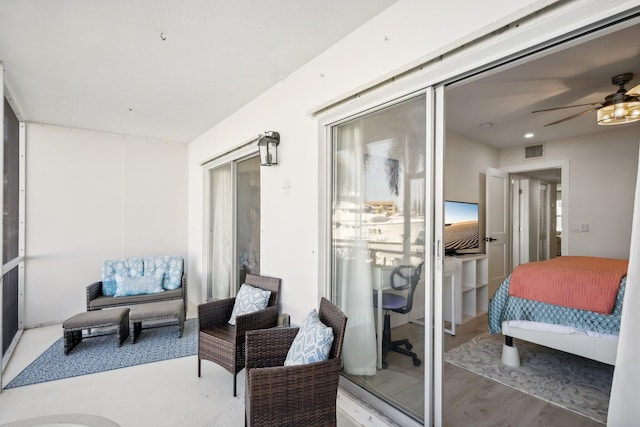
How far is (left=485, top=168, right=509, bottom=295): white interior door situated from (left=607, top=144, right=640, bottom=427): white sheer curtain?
375cm

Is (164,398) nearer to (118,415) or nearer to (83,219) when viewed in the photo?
(118,415)

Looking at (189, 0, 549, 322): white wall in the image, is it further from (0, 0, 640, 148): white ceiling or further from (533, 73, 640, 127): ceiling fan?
(533, 73, 640, 127): ceiling fan

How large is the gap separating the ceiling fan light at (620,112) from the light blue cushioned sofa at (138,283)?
4.93 m

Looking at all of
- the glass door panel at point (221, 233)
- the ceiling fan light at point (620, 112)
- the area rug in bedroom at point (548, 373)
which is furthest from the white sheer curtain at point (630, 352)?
the glass door panel at point (221, 233)

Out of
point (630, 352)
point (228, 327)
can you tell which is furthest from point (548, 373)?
point (228, 327)

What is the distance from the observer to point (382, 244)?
213cm

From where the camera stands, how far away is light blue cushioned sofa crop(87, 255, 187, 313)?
12.6 feet

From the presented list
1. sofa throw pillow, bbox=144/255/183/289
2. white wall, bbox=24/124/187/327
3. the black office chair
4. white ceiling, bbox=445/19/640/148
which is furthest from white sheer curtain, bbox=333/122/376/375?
white wall, bbox=24/124/187/327

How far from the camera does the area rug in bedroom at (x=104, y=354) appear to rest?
106 inches

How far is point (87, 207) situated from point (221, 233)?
A: 1.95 m

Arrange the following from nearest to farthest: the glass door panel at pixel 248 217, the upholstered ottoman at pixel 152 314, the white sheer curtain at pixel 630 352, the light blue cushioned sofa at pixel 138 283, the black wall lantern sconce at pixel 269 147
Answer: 1. the white sheer curtain at pixel 630 352
2. the black wall lantern sconce at pixel 269 147
3. the upholstered ottoman at pixel 152 314
4. the glass door panel at pixel 248 217
5. the light blue cushioned sofa at pixel 138 283

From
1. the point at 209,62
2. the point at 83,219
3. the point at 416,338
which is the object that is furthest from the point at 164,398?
the point at 83,219

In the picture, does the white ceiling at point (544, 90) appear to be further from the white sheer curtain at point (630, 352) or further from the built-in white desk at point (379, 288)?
the built-in white desk at point (379, 288)

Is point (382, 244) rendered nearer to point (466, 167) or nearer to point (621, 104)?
point (621, 104)
